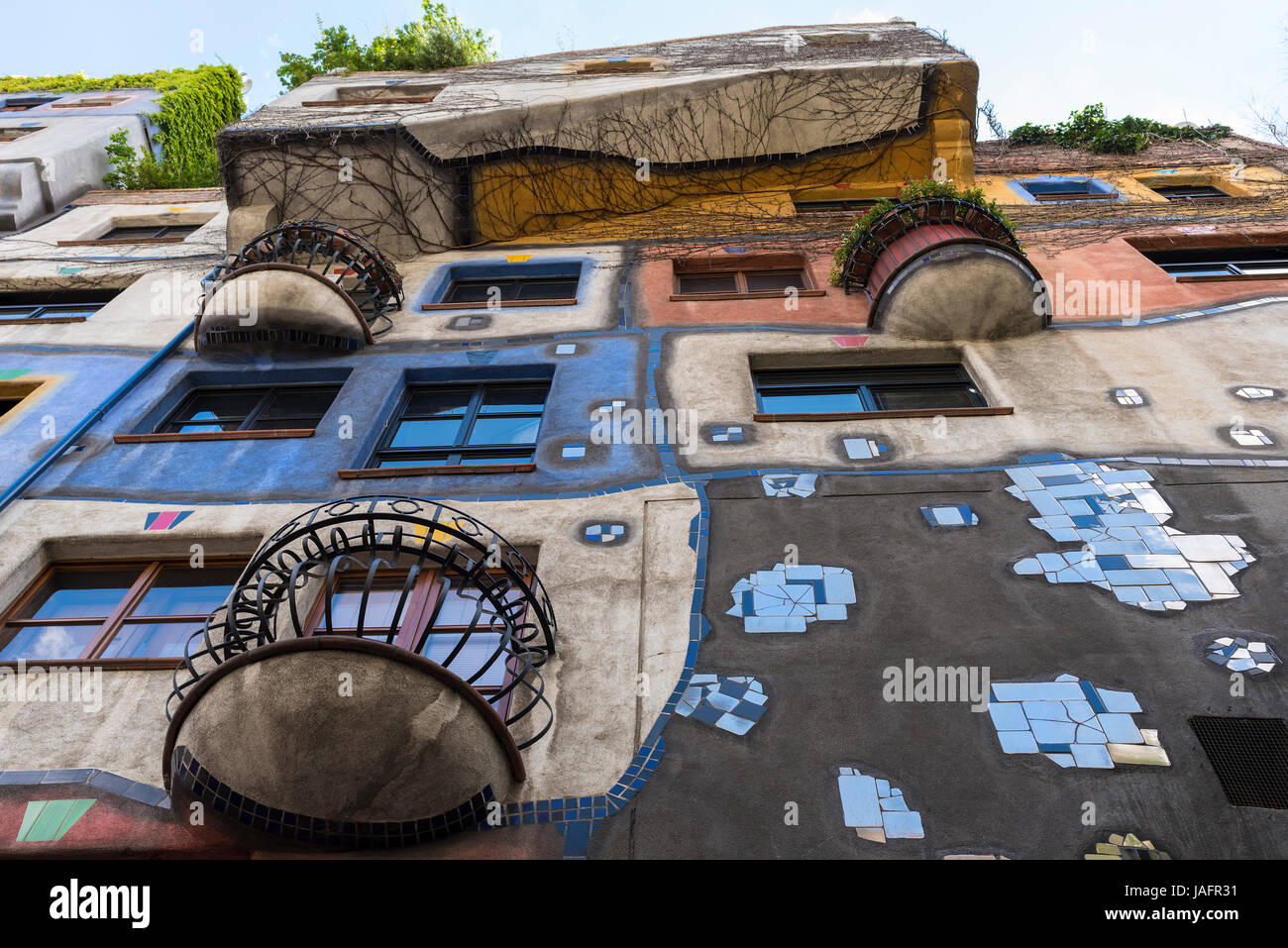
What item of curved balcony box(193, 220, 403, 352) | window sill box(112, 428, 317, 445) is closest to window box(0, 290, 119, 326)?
curved balcony box(193, 220, 403, 352)

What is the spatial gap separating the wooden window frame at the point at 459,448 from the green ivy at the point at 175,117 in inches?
670

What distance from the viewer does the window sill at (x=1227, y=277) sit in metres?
13.3

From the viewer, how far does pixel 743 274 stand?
15.0 meters

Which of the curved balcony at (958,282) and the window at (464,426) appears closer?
the window at (464,426)

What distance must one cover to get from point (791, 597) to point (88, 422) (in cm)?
830

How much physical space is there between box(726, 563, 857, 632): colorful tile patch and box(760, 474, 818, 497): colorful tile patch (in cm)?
104

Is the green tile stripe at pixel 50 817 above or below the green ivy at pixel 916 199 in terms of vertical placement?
below

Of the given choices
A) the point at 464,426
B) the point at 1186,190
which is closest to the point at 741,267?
the point at 464,426

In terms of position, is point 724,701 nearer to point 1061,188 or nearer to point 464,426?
point 464,426

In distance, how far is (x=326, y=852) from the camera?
5879 millimetres

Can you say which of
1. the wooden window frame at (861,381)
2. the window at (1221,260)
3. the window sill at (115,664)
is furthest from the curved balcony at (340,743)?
the window at (1221,260)

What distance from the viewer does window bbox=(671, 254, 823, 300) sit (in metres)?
14.8

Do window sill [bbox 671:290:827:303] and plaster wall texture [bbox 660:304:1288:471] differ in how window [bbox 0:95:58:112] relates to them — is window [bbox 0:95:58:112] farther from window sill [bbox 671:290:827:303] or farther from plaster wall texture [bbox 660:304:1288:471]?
plaster wall texture [bbox 660:304:1288:471]

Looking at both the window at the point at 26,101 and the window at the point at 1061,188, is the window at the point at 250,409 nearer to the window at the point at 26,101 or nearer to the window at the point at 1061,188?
the window at the point at 1061,188
